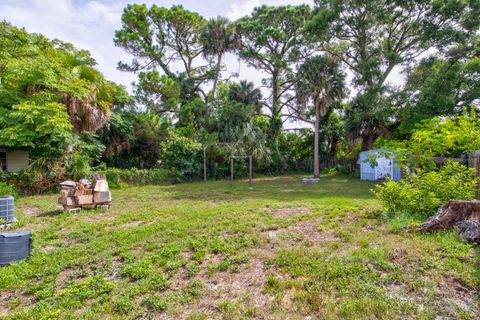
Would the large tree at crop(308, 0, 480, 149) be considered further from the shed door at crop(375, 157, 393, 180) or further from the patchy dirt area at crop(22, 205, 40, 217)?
the patchy dirt area at crop(22, 205, 40, 217)

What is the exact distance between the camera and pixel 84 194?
629 cm

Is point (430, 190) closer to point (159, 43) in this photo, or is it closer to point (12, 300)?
point (12, 300)

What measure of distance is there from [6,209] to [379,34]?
19621mm

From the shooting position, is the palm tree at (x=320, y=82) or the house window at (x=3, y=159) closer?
the house window at (x=3, y=159)

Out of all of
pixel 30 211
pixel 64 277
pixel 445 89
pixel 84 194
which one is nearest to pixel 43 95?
pixel 30 211

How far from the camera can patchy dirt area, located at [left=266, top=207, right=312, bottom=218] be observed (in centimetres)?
551

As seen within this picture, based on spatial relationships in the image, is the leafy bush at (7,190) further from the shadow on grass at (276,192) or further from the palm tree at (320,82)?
the palm tree at (320,82)

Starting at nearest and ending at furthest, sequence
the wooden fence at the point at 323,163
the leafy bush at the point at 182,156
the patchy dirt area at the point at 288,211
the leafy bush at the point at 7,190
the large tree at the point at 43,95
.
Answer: the patchy dirt area at the point at 288,211, the leafy bush at the point at 7,190, the large tree at the point at 43,95, the leafy bush at the point at 182,156, the wooden fence at the point at 323,163

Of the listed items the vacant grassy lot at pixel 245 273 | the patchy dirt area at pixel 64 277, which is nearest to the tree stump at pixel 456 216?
the vacant grassy lot at pixel 245 273

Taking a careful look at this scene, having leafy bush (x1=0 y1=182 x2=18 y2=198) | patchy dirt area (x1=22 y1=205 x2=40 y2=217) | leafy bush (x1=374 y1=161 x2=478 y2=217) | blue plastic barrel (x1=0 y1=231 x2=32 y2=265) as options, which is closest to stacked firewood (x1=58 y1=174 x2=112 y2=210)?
patchy dirt area (x1=22 y1=205 x2=40 y2=217)

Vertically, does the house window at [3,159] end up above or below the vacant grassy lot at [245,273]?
above

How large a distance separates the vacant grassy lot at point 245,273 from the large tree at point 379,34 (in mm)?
11537

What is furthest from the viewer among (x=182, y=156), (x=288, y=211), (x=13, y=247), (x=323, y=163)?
(x=323, y=163)

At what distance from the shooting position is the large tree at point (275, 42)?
59.0 ft
